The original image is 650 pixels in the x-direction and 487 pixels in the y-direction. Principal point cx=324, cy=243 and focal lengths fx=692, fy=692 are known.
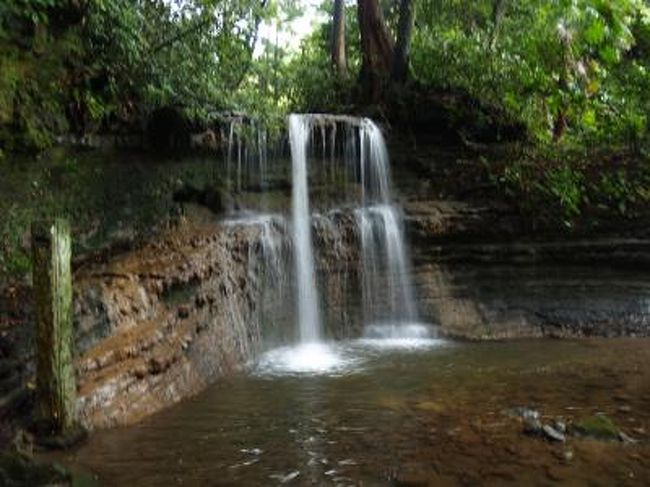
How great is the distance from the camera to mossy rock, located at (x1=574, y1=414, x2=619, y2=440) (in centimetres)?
561

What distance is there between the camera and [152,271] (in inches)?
308

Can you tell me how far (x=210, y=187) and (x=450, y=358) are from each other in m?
4.41

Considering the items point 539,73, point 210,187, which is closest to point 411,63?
point 539,73

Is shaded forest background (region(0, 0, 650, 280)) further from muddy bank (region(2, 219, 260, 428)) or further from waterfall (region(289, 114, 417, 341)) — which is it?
muddy bank (region(2, 219, 260, 428))

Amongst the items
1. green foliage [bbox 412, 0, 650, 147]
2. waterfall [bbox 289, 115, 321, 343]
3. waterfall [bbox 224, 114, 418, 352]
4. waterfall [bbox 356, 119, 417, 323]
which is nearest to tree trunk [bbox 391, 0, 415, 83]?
green foliage [bbox 412, 0, 650, 147]

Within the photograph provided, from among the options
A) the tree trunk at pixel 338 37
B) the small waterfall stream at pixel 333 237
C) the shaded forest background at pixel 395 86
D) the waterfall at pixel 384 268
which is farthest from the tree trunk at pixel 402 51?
the waterfall at pixel 384 268

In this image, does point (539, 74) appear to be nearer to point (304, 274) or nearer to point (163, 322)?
point (304, 274)

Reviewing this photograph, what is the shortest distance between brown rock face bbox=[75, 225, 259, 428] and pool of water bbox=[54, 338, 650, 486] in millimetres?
302

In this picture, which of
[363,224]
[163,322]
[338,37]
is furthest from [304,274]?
[338,37]

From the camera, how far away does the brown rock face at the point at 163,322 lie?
6.39 m

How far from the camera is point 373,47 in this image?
14.7 m

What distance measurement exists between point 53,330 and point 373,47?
35.6ft

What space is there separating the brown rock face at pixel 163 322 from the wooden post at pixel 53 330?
15.4 inches

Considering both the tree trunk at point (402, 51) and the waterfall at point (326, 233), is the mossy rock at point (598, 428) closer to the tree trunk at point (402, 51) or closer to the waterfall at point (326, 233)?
the waterfall at point (326, 233)
